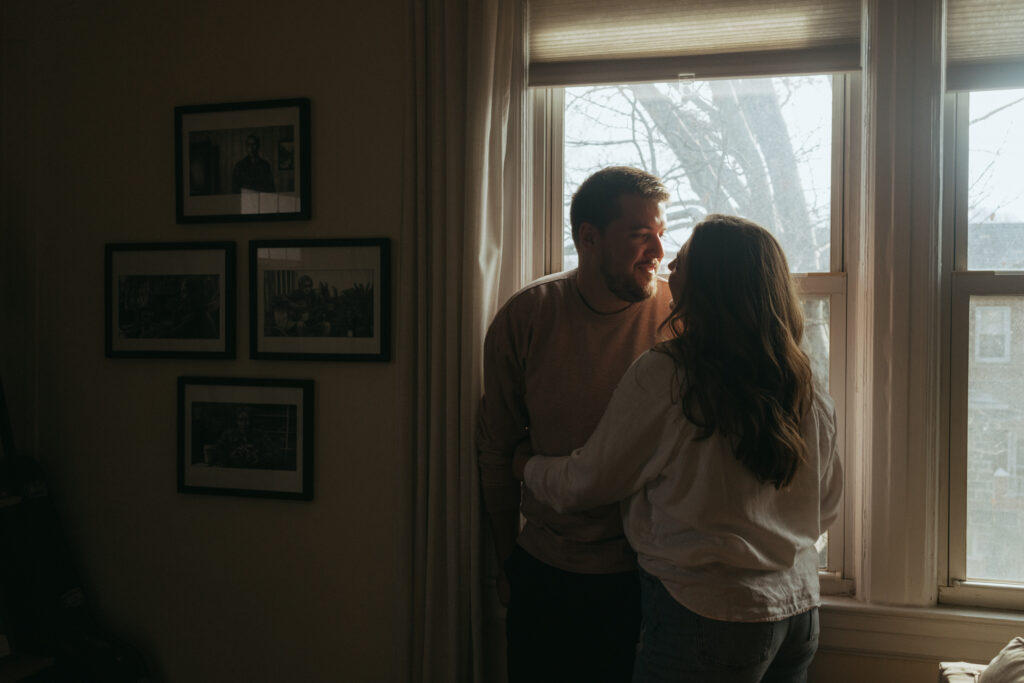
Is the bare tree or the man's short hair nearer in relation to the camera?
the man's short hair

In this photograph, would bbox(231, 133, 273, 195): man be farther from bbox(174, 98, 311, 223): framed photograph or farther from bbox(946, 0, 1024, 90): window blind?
bbox(946, 0, 1024, 90): window blind

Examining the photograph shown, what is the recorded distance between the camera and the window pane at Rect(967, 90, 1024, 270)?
1.82 m

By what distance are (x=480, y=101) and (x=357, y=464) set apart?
3.78 ft

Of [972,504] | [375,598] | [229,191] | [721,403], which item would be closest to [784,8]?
[721,403]

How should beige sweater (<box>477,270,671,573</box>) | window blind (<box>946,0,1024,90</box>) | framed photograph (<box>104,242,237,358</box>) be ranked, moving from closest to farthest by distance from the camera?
beige sweater (<box>477,270,671,573</box>) < window blind (<box>946,0,1024,90</box>) < framed photograph (<box>104,242,237,358</box>)

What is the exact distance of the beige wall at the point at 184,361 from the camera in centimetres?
210

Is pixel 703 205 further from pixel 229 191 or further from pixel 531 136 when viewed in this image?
pixel 229 191

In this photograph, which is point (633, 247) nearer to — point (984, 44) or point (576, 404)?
point (576, 404)

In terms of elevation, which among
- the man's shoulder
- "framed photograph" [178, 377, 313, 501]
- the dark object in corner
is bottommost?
the dark object in corner

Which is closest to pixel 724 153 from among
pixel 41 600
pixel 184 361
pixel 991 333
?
pixel 991 333

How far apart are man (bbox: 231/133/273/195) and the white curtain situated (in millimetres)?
507

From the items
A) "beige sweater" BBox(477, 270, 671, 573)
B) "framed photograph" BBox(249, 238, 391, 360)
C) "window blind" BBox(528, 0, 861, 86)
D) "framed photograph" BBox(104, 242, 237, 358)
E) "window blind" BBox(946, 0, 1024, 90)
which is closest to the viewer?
"beige sweater" BBox(477, 270, 671, 573)

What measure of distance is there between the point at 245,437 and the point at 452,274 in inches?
35.2

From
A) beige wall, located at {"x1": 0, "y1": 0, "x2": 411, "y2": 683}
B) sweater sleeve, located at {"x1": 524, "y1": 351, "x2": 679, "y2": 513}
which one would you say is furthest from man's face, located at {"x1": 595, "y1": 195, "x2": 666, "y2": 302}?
beige wall, located at {"x1": 0, "y1": 0, "x2": 411, "y2": 683}
